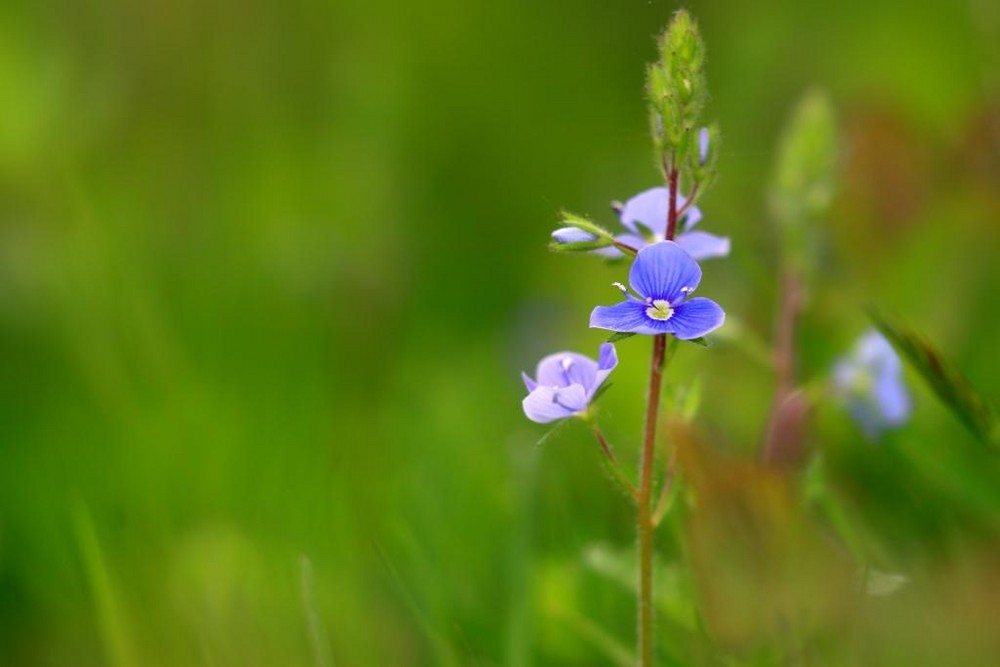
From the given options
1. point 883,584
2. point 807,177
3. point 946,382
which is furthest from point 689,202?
point 807,177

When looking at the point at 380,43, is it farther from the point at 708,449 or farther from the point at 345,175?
the point at 708,449

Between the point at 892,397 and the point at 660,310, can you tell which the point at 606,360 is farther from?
the point at 892,397

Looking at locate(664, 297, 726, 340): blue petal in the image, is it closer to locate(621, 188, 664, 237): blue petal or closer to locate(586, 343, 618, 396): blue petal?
locate(586, 343, 618, 396): blue petal

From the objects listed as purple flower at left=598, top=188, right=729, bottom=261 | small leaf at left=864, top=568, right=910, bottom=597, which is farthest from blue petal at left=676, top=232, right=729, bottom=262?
small leaf at left=864, top=568, right=910, bottom=597

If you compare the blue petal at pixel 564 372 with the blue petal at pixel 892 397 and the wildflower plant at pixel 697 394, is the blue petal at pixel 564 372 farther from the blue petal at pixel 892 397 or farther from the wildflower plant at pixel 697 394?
the blue petal at pixel 892 397

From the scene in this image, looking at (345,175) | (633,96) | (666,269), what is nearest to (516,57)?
(633,96)

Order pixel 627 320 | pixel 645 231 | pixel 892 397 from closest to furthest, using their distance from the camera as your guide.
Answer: pixel 627 320
pixel 645 231
pixel 892 397
